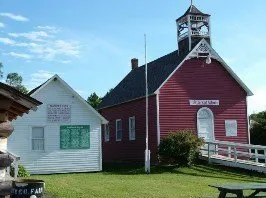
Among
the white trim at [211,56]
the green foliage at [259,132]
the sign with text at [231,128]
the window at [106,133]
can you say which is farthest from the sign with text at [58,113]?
the green foliage at [259,132]

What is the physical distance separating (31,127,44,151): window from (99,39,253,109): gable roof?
21.5 ft

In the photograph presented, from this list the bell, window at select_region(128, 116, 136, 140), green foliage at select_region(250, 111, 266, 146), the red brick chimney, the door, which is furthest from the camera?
the red brick chimney

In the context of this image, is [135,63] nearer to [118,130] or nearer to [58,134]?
[118,130]

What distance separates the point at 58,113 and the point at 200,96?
8385 mm

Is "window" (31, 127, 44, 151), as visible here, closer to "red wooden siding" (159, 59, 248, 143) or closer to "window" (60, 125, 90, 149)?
"window" (60, 125, 90, 149)

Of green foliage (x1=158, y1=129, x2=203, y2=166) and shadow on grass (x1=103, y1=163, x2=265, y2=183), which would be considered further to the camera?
green foliage (x1=158, y1=129, x2=203, y2=166)

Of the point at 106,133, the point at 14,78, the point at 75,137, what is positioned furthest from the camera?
the point at 14,78

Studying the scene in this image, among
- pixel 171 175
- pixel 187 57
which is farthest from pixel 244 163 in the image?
pixel 187 57

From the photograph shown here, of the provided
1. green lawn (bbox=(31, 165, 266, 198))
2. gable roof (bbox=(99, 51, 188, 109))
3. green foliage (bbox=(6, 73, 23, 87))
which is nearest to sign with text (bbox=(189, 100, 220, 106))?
gable roof (bbox=(99, 51, 188, 109))

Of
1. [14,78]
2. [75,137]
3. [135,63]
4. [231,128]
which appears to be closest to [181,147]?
[231,128]

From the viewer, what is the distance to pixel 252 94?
92.3 feet

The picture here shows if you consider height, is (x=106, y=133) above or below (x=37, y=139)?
above

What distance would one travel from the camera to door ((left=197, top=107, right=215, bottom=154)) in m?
26.9

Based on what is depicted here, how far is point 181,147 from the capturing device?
23422mm
